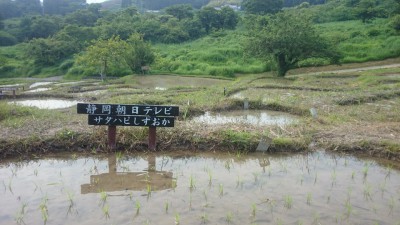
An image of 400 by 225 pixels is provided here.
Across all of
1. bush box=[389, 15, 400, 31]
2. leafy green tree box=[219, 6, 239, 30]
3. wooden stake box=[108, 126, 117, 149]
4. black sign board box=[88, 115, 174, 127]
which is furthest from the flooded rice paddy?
leafy green tree box=[219, 6, 239, 30]

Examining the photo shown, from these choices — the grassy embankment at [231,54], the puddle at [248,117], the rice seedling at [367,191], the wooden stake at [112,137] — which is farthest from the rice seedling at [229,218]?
the grassy embankment at [231,54]

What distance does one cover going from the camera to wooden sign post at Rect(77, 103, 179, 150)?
Answer: 25.8 ft

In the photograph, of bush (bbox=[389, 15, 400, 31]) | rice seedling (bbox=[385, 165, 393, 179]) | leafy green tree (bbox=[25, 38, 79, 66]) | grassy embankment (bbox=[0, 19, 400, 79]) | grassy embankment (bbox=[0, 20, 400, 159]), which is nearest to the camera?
rice seedling (bbox=[385, 165, 393, 179])

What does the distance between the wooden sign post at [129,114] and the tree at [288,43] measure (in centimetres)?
1826

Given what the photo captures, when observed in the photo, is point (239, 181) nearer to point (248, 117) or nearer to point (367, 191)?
point (367, 191)

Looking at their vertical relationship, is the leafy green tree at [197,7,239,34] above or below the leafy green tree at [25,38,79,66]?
above

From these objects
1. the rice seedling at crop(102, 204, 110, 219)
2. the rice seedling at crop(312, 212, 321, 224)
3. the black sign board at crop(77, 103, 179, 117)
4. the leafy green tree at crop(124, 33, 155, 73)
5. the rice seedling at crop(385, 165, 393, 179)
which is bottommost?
the rice seedling at crop(102, 204, 110, 219)

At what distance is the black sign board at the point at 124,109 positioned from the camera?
25.8 feet

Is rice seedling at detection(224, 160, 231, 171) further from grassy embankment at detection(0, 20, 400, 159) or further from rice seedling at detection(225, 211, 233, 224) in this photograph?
rice seedling at detection(225, 211, 233, 224)

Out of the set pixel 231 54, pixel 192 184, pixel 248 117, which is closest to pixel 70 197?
pixel 192 184

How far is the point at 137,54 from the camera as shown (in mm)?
34250

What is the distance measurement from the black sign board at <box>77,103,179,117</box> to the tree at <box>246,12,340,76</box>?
1827cm

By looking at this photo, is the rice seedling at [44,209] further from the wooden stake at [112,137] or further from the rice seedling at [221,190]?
the rice seedling at [221,190]

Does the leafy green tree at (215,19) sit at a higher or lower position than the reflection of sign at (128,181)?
higher
